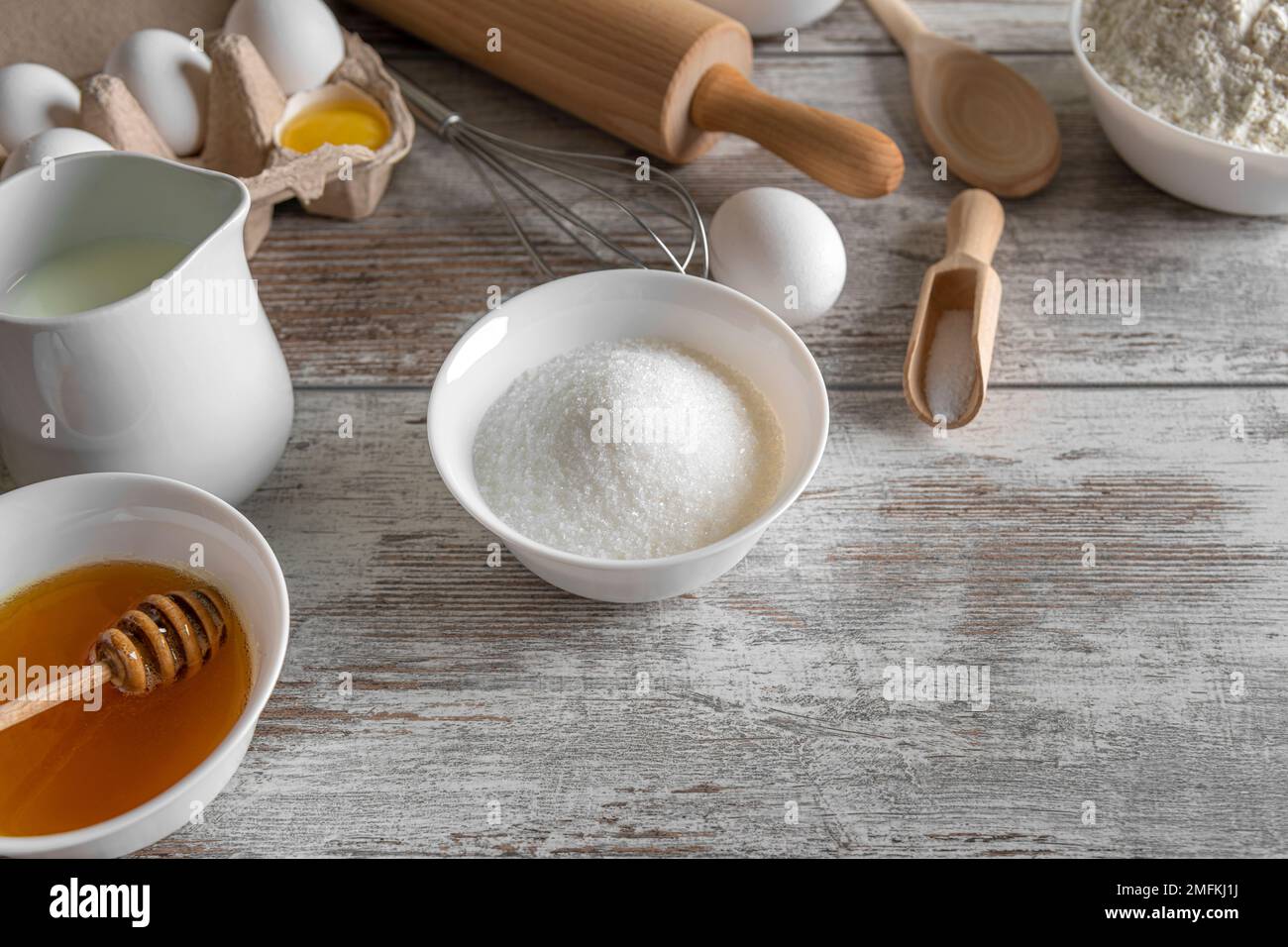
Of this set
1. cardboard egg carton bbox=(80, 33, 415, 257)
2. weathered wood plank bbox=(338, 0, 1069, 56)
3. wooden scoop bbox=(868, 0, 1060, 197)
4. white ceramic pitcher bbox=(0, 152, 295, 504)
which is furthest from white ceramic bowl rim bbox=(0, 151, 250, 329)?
wooden scoop bbox=(868, 0, 1060, 197)

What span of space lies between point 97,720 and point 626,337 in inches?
13.8

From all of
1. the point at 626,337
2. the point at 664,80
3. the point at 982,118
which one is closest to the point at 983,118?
the point at 982,118

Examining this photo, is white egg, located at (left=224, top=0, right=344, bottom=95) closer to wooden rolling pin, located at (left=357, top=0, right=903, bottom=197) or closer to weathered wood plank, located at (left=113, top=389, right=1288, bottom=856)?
wooden rolling pin, located at (left=357, top=0, right=903, bottom=197)

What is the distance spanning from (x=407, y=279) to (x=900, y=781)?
0.49 metres

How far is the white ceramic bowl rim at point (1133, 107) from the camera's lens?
73cm

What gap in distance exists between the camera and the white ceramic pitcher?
1.77 ft

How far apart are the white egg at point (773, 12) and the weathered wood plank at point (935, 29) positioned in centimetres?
2

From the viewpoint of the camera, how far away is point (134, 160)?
0.61 metres

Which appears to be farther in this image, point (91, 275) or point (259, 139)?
point (259, 139)

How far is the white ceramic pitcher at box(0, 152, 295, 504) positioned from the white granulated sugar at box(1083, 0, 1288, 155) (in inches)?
24.3

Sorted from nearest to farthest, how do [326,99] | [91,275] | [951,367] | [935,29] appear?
[91,275]
[951,367]
[326,99]
[935,29]

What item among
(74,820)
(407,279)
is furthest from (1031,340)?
(74,820)

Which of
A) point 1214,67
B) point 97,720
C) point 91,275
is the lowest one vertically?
point 97,720

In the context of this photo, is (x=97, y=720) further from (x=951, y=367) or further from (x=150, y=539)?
(x=951, y=367)
